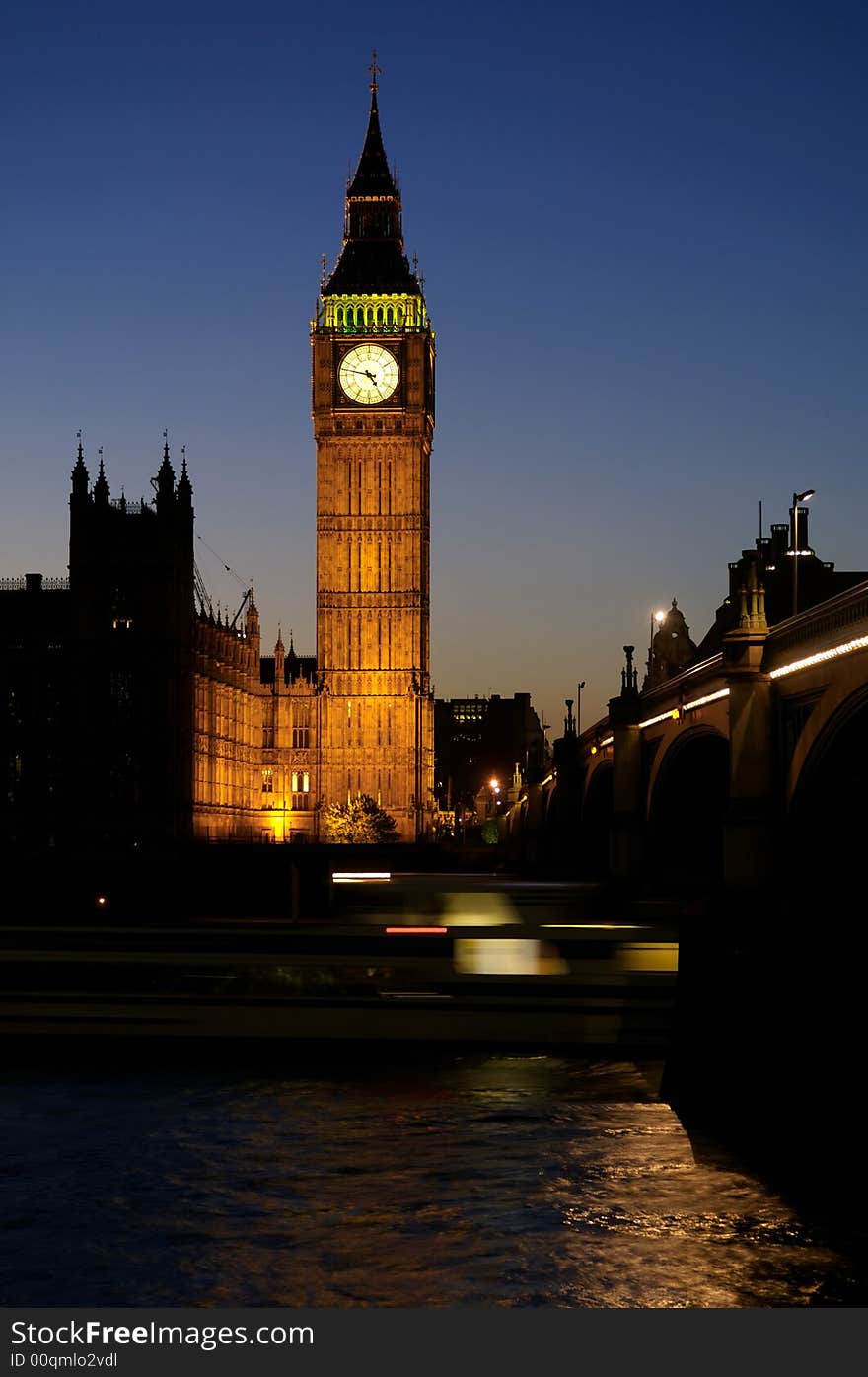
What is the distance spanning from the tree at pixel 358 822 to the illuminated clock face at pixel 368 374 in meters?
37.7

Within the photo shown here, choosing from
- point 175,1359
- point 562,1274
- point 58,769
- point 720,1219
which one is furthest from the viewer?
point 58,769

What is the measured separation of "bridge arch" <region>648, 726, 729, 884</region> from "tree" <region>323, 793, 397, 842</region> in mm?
89665

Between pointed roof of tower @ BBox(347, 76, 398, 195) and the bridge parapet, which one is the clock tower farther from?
the bridge parapet

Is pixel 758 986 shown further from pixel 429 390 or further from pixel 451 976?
pixel 429 390

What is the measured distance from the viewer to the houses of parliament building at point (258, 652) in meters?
118

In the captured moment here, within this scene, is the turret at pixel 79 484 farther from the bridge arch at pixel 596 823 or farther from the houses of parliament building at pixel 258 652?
the bridge arch at pixel 596 823

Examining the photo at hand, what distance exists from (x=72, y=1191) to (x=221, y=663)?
4834 inches

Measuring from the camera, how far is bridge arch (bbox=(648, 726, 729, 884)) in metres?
57.0

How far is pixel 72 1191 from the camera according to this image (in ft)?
69.8

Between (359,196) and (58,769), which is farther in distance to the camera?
(359,196)

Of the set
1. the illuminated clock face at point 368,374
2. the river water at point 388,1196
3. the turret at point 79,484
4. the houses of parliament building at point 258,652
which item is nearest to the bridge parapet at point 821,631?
the river water at point 388,1196

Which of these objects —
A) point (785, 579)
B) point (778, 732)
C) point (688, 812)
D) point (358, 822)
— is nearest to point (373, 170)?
point (358, 822)

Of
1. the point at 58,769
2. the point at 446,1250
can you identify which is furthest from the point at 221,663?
the point at 446,1250

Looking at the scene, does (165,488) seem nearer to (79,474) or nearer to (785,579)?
(79,474)
